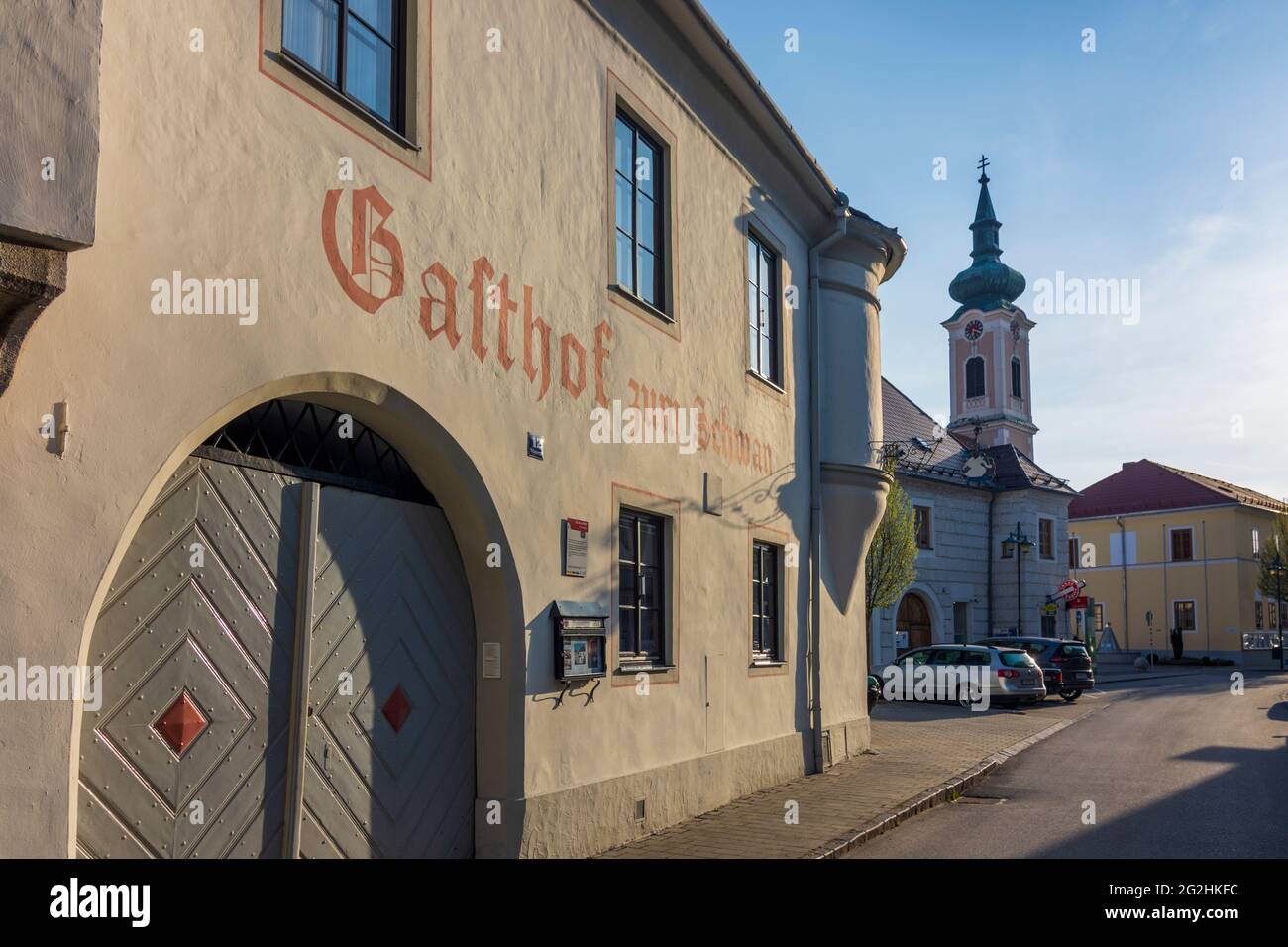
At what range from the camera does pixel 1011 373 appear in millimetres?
59219

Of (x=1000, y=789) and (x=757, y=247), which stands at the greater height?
(x=757, y=247)

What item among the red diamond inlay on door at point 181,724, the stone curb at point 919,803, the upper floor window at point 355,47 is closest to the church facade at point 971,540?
the stone curb at point 919,803

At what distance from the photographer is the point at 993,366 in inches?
2318

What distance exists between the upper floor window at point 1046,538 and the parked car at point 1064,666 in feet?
50.0

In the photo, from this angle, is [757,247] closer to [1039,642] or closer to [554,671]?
[554,671]

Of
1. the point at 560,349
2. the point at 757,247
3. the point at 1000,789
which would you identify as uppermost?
the point at 757,247

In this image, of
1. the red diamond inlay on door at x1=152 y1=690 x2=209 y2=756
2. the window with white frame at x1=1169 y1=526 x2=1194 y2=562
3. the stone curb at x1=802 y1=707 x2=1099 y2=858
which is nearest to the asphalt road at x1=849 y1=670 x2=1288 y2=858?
the stone curb at x1=802 y1=707 x2=1099 y2=858

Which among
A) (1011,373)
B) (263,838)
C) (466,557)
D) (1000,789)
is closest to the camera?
(263,838)

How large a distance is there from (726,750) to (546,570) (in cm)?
382

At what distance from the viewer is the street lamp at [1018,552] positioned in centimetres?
3931

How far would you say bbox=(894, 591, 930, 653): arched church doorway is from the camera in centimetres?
3791

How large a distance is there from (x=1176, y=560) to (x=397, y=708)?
6374 cm

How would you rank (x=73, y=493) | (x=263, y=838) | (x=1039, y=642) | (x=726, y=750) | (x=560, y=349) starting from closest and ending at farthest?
(x=73, y=493), (x=263, y=838), (x=560, y=349), (x=726, y=750), (x=1039, y=642)
